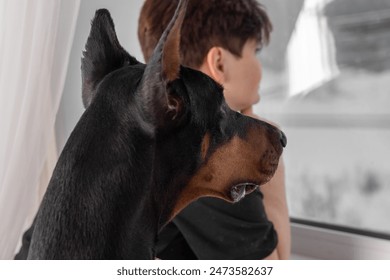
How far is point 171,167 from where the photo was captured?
750mm

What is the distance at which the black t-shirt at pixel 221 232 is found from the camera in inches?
45.0

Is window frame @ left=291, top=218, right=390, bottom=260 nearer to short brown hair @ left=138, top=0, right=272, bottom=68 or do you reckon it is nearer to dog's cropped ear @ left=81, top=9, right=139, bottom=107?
short brown hair @ left=138, top=0, right=272, bottom=68

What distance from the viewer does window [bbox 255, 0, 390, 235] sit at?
1443 millimetres

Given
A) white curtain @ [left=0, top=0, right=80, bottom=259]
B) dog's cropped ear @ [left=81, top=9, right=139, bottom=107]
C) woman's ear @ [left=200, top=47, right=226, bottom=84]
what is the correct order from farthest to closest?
white curtain @ [left=0, top=0, right=80, bottom=259]
woman's ear @ [left=200, top=47, right=226, bottom=84]
dog's cropped ear @ [left=81, top=9, right=139, bottom=107]

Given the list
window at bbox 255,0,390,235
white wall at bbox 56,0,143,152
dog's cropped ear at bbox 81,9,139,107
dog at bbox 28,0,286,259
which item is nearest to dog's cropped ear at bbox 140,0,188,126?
dog at bbox 28,0,286,259

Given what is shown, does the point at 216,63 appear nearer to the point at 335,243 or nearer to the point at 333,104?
the point at 333,104

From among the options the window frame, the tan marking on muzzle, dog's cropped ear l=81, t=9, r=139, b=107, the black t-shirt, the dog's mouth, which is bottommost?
the window frame

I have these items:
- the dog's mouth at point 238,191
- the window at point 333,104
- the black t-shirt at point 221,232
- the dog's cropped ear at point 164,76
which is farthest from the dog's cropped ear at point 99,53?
the window at point 333,104

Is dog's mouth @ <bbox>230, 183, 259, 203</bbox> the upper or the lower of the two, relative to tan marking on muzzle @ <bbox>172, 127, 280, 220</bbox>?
lower

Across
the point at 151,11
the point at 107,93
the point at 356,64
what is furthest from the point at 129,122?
the point at 356,64

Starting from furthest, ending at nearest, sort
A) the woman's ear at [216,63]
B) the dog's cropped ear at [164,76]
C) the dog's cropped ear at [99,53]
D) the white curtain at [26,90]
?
the white curtain at [26,90] → the woman's ear at [216,63] → the dog's cropped ear at [99,53] → the dog's cropped ear at [164,76]

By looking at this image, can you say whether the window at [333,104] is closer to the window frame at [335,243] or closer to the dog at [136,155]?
the window frame at [335,243]

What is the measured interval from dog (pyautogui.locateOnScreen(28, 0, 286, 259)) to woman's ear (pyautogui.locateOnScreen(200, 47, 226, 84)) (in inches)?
12.4

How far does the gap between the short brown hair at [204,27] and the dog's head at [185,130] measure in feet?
1.10
